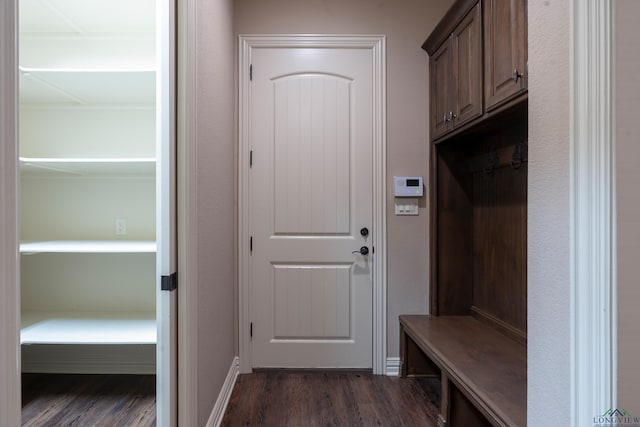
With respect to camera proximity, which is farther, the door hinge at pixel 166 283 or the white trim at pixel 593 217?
the door hinge at pixel 166 283

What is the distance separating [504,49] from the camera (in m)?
1.65

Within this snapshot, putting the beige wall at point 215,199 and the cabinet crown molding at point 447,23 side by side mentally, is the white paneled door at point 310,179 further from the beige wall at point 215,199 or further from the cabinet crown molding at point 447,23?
the cabinet crown molding at point 447,23

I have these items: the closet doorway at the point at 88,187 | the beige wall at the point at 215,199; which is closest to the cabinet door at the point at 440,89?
the beige wall at the point at 215,199

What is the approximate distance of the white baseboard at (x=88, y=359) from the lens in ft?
7.91

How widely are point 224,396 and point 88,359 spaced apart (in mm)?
1092

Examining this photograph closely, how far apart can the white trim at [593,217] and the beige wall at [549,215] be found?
0.16 feet

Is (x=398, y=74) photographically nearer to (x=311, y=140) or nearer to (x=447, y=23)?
(x=447, y=23)

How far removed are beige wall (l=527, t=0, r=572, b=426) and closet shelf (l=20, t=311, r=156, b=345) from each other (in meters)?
1.79

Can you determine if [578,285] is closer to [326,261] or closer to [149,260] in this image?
[326,261]

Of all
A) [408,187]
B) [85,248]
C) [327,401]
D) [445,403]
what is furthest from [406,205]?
[85,248]

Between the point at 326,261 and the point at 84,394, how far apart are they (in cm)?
178

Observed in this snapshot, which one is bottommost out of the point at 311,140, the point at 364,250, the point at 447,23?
the point at 364,250
